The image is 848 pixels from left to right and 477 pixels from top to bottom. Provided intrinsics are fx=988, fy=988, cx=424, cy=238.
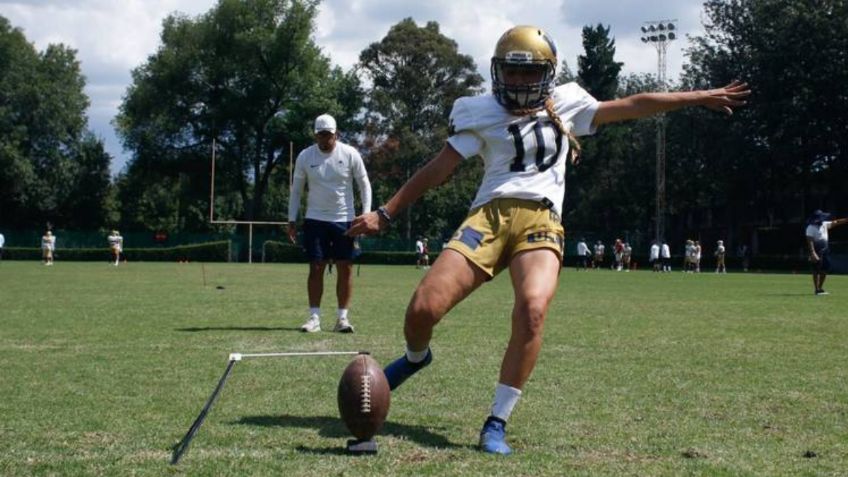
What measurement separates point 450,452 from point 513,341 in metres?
0.70

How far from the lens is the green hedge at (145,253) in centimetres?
6606

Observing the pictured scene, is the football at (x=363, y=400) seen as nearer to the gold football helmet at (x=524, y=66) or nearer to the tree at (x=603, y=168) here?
the gold football helmet at (x=524, y=66)

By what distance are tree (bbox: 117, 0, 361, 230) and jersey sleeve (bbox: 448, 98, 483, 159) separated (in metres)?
66.8

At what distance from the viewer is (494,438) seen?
5.12 meters

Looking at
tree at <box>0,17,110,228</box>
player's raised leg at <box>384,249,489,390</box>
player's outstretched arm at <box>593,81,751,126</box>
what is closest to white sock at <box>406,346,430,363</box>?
player's raised leg at <box>384,249,489,390</box>

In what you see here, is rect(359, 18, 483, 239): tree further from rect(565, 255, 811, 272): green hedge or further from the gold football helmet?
the gold football helmet

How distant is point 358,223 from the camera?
5762 millimetres

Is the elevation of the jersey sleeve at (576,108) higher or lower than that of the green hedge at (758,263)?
higher

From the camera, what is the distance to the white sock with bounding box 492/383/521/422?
5277 millimetres

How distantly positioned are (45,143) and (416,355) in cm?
7606

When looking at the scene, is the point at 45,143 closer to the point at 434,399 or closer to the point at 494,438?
the point at 434,399

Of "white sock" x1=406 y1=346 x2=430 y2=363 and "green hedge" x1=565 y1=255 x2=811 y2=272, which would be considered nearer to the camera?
"white sock" x1=406 y1=346 x2=430 y2=363

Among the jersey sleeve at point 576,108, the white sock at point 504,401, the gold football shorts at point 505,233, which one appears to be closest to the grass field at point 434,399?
the white sock at point 504,401

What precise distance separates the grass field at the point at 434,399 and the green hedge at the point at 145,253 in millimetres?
53668
